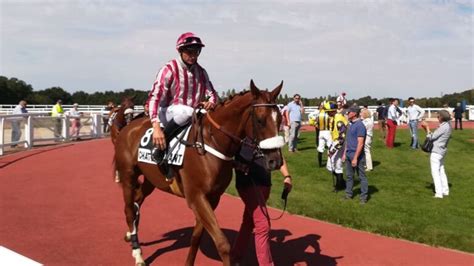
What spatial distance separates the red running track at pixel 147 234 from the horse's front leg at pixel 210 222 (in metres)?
1.31

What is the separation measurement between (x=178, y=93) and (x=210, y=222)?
55.2 inches

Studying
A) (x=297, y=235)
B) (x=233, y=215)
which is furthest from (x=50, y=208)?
(x=297, y=235)

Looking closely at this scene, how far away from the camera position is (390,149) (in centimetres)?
1645

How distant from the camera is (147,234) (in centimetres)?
634

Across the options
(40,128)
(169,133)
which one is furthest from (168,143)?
(40,128)

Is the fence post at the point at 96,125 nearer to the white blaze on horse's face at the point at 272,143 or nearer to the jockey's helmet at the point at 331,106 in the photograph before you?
the jockey's helmet at the point at 331,106

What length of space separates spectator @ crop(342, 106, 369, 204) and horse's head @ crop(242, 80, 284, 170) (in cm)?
524

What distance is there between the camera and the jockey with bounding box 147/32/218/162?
4453 mm

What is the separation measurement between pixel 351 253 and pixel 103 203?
4.62 meters

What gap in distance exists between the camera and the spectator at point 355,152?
8766mm

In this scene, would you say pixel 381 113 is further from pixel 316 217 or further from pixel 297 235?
pixel 297 235

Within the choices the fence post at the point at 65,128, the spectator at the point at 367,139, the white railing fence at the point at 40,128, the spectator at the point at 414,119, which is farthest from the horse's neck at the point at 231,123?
the fence post at the point at 65,128

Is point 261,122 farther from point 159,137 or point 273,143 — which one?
point 159,137

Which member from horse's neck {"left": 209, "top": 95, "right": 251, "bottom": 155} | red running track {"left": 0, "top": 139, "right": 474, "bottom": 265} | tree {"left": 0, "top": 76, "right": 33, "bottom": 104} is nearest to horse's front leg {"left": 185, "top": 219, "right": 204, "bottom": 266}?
red running track {"left": 0, "top": 139, "right": 474, "bottom": 265}
